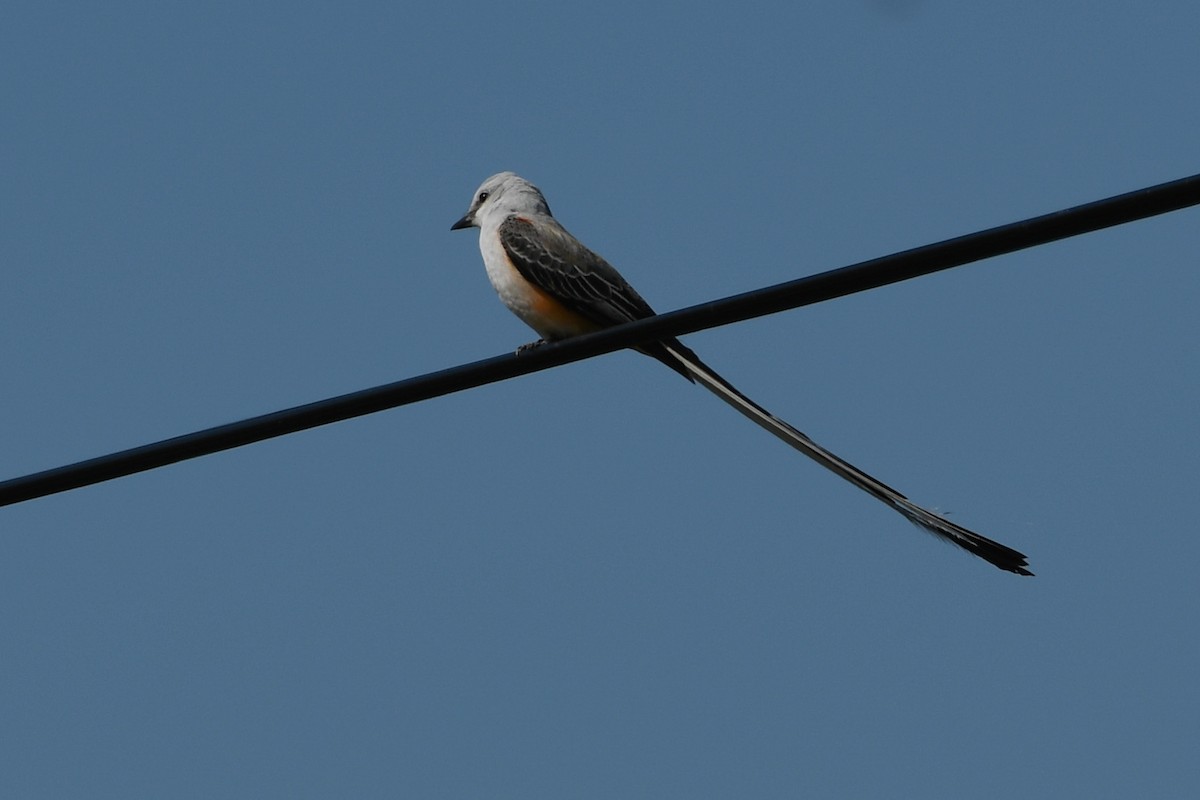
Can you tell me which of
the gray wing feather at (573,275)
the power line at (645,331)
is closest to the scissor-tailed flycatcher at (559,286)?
the gray wing feather at (573,275)

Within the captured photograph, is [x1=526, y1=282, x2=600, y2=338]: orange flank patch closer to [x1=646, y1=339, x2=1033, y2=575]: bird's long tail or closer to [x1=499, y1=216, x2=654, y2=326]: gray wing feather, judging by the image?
[x1=499, y1=216, x2=654, y2=326]: gray wing feather

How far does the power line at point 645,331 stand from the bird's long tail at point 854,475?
1079mm

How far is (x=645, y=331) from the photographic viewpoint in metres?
4.36

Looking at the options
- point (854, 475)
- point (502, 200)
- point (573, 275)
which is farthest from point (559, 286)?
point (854, 475)

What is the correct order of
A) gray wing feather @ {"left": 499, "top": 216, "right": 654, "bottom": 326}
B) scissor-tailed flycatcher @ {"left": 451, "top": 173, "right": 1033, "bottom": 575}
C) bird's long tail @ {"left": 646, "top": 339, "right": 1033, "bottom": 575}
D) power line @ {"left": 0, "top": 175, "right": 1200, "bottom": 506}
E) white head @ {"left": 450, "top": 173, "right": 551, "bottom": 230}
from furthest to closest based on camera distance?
white head @ {"left": 450, "top": 173, "right": 551, "bottom": 230} < gray wing feather @ {"left": 499, "top": 216, "right": 654, "bottom": 326} < scissor-tailed flycatcher @ {"left": 451, "top": 173, "right": 1033, "bottom": 575} < bird's long tail @ {"left": 646, "top": 339, "right": 1033, "bottom": 575} < power line @ {"left": 0, "top": 175, "right": 1200, "bottom": 506}

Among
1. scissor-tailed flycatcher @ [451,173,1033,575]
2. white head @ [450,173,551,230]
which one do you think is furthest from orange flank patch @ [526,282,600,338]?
white head @ [450,173,551,230]

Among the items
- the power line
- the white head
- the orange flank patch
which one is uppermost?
the white head

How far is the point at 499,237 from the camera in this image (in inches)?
299

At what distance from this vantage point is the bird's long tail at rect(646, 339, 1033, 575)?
4898mm

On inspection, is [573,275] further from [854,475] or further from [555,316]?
[854,475]

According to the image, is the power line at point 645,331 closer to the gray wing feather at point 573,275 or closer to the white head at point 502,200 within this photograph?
the gray wing feather at point 573,275

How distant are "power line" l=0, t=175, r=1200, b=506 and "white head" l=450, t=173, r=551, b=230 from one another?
3.53 metres

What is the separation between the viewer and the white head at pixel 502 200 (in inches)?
326

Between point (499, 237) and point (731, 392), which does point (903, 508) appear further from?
point (499, 237)
